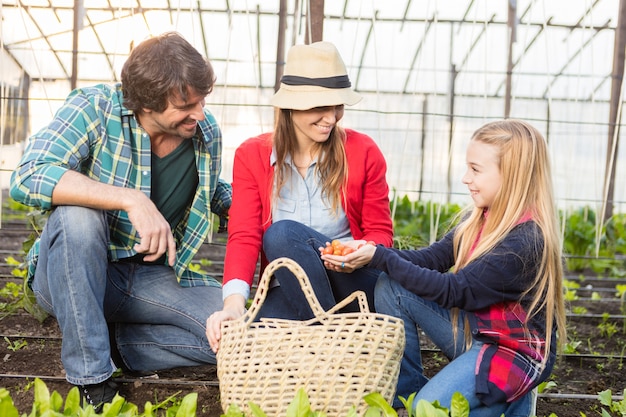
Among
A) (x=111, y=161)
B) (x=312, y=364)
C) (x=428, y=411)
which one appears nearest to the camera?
(x=428, y=411)

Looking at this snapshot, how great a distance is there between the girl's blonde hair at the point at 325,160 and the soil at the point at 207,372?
2.22 feet

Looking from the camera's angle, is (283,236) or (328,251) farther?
(283,236)

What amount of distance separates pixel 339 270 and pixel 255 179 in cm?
45

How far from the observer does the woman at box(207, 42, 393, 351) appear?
2162 mm

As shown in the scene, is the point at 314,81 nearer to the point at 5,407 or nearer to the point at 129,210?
the point at 129,210

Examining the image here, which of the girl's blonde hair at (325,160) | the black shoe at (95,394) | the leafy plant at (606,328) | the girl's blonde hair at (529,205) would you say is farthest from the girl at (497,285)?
the leafy plant at (606,328)

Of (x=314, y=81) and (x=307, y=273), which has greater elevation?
(x=314, y=81)

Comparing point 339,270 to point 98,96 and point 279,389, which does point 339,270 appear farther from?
point 98,96

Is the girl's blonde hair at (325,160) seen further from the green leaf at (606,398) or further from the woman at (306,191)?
the green leaf at (606,398)

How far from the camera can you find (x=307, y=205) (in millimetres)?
2352

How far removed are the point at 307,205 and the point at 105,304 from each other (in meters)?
0.68

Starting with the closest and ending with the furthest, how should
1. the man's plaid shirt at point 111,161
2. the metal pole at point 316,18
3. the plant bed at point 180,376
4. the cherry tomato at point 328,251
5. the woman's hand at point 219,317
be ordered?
the woman's hand at point 219,317, the cherry tomato at point 328,251, the man's plaid shirt at point 111,161, the plant bed at point 180,376, the metal pole at point 316,18

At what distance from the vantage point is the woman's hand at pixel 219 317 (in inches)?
75.0

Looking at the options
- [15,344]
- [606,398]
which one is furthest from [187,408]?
[15,344]
